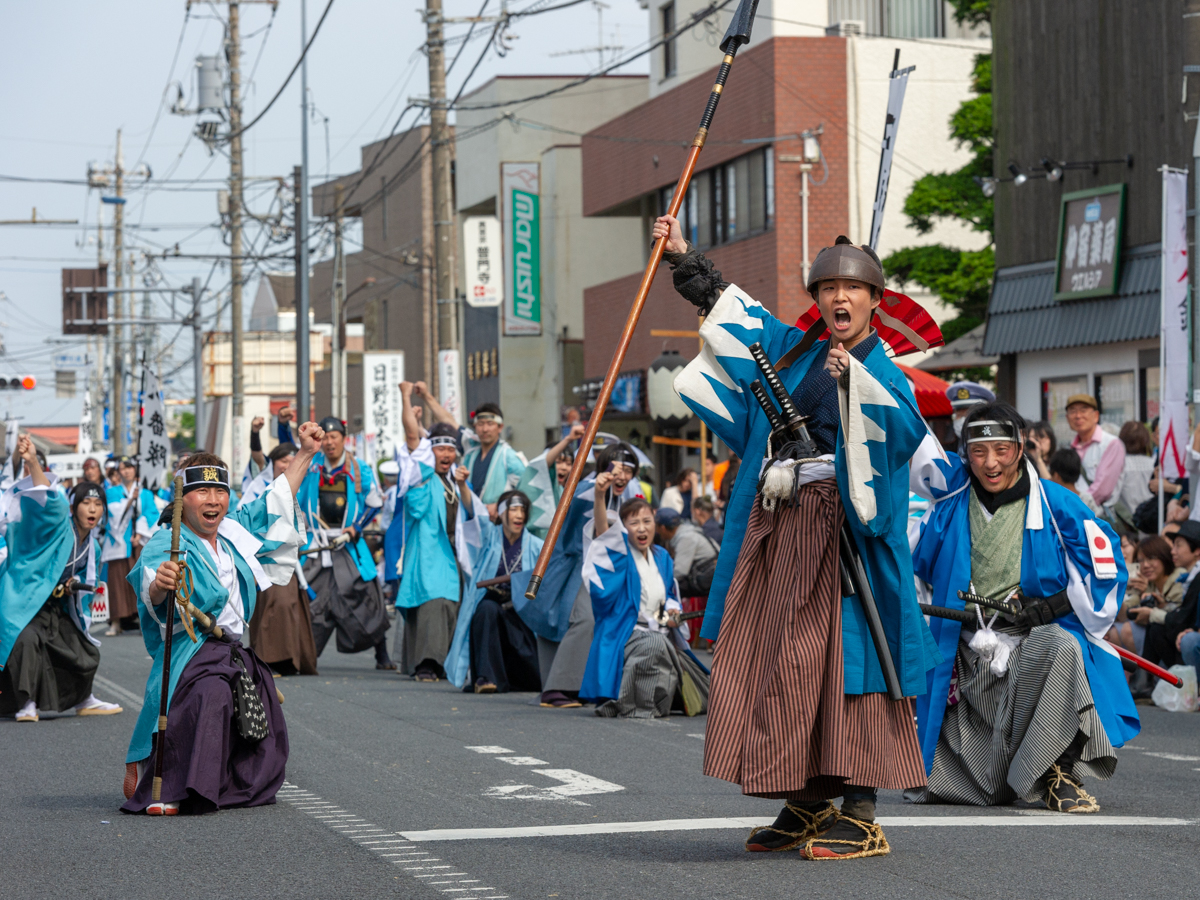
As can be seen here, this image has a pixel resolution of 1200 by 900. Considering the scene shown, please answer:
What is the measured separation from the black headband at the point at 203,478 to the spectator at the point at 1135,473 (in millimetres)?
7808

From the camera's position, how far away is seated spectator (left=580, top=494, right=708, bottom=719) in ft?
34.1

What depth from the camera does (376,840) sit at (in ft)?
19.6

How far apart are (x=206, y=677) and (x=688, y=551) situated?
24.9 feet

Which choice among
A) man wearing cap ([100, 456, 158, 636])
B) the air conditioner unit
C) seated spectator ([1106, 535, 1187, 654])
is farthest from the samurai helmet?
the air conditioner unit

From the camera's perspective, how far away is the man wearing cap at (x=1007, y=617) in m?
6.95

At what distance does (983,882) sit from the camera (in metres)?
5.11

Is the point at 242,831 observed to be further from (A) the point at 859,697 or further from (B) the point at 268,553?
(A) the point at 859,697

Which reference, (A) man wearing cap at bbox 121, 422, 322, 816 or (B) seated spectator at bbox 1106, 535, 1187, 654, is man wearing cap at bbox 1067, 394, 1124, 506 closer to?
(B) seated spectator at bbox 1106, 535, 1187, 654

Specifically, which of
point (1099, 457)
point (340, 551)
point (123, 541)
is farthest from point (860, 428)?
point (123, 541)

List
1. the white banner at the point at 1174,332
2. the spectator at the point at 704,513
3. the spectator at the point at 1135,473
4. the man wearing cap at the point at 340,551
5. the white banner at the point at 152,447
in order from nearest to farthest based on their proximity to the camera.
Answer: the white banner at the point at 1174,332 → the spectator at the point at 1135,473 → the man wearing cap at the point at 340,551 → the spectator at the point at 704,513 → the white banner at the point at 152,447

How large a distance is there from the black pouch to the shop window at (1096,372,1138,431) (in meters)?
13.5

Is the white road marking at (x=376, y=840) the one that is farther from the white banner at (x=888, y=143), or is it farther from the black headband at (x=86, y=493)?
the white banner at (x=888, y=143)

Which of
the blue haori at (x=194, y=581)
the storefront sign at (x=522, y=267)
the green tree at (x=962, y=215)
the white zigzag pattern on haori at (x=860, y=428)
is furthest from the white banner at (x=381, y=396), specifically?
the white zigzag pattern on haori at (x=860, y=428)

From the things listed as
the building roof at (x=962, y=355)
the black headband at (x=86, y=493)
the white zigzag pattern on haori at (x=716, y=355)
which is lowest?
the black headband at (x=86, y=493)
